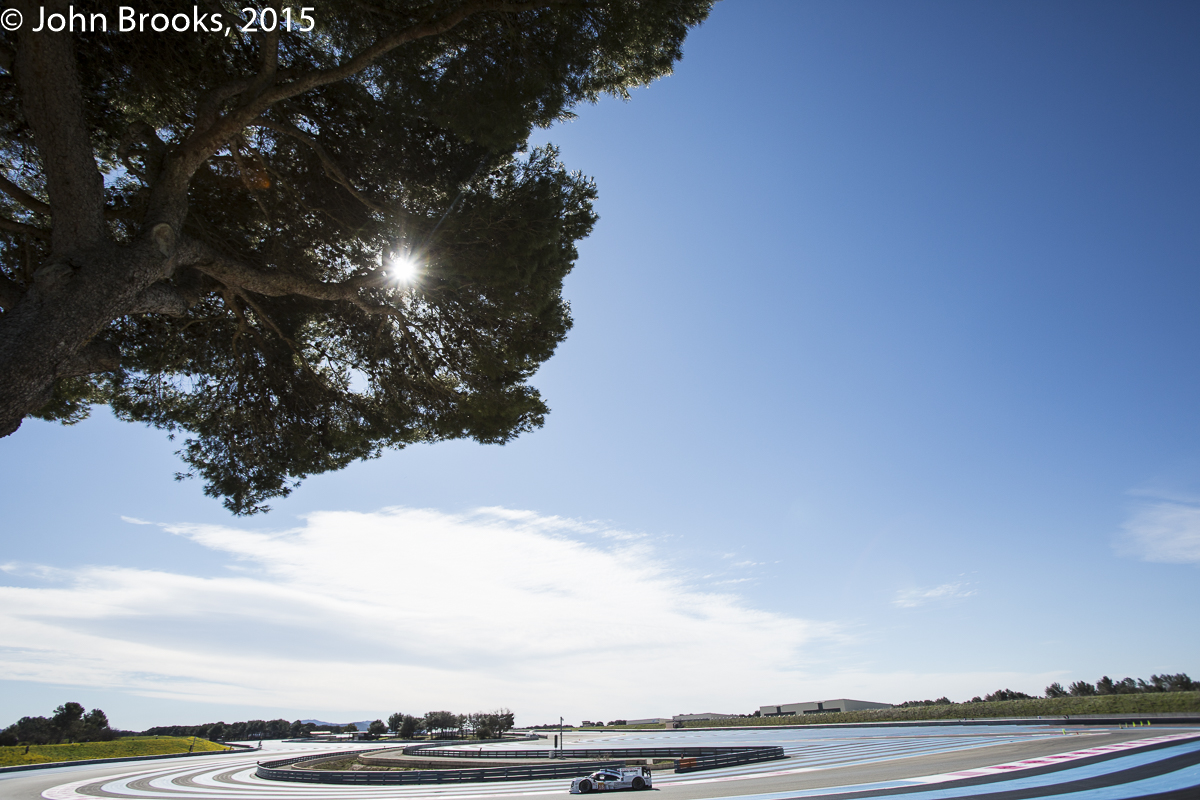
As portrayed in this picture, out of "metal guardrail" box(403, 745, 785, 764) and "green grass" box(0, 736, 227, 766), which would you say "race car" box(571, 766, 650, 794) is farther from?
"green grass" box(0, 736, 227, 766)

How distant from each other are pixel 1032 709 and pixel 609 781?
53588 millimetres

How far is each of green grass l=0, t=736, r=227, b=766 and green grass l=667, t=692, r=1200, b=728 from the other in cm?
5644

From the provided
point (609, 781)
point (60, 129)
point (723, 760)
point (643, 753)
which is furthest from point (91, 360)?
point (643, 753)

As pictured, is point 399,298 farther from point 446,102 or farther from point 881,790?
point 881,790

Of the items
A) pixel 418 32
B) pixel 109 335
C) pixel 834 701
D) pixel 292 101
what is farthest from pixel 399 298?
pixel 834 701

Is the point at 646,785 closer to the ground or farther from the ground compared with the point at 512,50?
closer to the ground

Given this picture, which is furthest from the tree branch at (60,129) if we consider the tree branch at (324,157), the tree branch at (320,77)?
the tree branch at (324,157)

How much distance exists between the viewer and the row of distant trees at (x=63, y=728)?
6084cm

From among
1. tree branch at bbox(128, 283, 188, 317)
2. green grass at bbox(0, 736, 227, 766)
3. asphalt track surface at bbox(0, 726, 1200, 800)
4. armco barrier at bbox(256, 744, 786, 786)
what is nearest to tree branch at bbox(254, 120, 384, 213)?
tree branch at bbox(128, 283, 188, 317)

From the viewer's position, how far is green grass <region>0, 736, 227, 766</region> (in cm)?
3631

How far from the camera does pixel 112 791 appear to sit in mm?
22734

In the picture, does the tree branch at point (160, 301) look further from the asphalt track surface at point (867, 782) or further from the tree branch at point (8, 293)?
the asphalt track surface at point (867, 782)

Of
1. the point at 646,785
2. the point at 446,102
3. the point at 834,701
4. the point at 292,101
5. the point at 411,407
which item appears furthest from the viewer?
the point at 834,701

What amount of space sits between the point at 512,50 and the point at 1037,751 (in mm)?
26137
